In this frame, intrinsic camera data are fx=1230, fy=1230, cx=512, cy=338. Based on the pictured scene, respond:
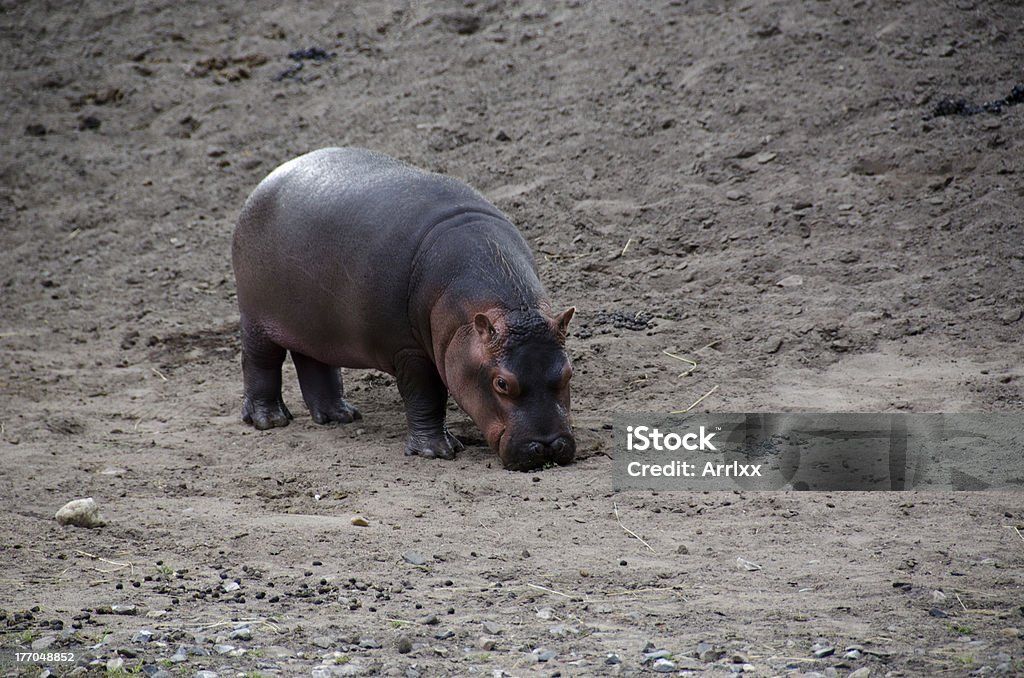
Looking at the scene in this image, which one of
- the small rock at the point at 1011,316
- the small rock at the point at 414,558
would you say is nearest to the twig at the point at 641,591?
the small rock at the point at 414,558

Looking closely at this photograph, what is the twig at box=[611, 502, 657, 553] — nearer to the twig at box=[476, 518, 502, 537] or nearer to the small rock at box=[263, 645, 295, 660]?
the twig at box=[476, 518, 502, 537]

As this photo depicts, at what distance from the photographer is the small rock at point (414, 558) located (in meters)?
5.07

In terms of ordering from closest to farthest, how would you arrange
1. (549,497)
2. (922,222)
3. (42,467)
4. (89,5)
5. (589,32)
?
(549,497)
(42,467)
(922,222)
(589,32)
(89,5)

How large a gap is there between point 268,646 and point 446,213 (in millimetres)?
3193

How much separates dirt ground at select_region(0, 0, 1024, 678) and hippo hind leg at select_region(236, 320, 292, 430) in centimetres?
18

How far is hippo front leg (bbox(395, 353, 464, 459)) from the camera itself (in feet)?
22.2

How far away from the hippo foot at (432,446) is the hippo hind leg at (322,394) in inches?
37.4

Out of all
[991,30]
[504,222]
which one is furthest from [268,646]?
[991,30]

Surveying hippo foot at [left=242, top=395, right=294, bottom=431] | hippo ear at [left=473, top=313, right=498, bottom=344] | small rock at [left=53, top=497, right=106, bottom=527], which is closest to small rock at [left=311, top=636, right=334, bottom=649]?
small rock at [left=53, top=497, right=106, bottom=527]

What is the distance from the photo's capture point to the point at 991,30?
32.9ft

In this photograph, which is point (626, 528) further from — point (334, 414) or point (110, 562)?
point (334, 414)

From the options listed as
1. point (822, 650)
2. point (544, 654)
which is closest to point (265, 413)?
point (544, 654)

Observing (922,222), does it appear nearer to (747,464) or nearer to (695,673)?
(747,464)

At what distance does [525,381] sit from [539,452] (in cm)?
37
